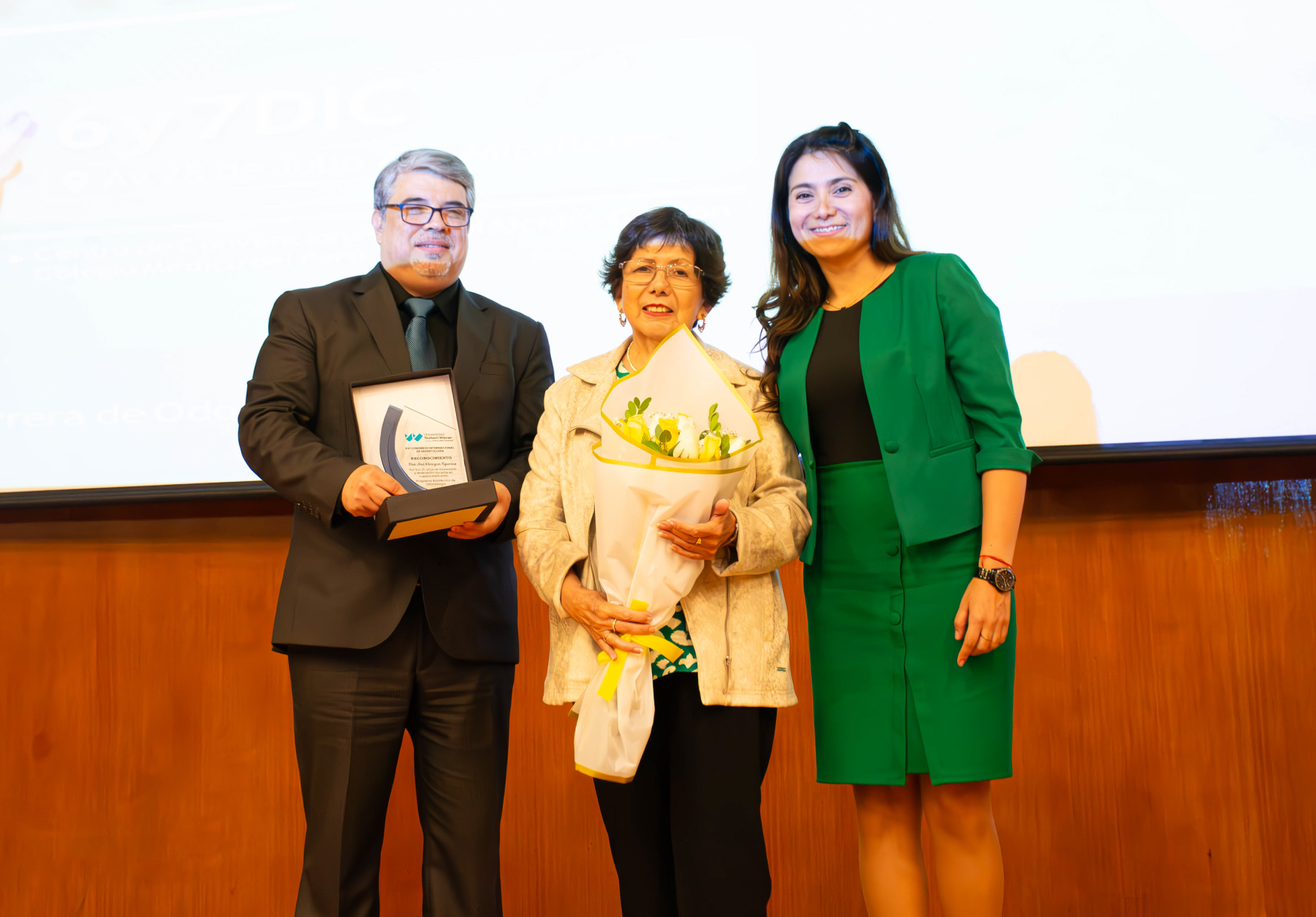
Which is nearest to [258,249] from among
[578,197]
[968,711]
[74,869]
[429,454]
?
[578,197]

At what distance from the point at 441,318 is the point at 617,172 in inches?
30.9

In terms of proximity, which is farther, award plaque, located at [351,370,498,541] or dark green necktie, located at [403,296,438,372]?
dark green necktie, located at [403,296,438,372]

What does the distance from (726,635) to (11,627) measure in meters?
2.27

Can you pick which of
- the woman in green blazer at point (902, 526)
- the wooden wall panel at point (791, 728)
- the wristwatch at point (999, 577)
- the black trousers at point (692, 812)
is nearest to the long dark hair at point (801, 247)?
the woman in green blazer at point (902, 526)

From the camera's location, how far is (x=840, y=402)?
1.52 meters

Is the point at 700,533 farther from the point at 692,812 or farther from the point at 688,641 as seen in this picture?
the point at 692,812

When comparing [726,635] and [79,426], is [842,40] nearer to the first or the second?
[726,635]

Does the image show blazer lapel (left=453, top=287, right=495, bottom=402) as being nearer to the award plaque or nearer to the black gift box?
the award plaque

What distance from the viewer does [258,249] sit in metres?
2.37

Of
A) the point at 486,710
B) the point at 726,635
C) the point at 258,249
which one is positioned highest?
the point at 258,249

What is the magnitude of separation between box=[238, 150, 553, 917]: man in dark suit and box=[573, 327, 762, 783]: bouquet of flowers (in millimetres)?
313

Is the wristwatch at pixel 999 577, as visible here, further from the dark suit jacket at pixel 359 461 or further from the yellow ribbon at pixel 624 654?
the dark suit jacket at pixel 359 461

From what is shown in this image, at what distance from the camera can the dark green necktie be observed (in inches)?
67.4

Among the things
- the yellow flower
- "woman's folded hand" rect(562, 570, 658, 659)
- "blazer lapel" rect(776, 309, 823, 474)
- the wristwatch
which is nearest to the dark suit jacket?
"woman's folded hand" rect(562, 570, 658, 659)
